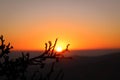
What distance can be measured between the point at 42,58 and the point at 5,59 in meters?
0.77

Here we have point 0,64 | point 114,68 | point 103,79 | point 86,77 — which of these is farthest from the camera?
point 114,68

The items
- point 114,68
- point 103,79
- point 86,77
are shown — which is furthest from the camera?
point 114,68

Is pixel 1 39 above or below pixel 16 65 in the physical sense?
above

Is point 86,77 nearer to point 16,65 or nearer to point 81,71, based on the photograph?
point 81,71

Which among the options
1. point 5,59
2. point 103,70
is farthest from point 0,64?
point 103,70

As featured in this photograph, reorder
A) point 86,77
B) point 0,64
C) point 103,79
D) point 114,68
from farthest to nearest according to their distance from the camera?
point 114,68, point 86,77, point 103,79, point 0,64

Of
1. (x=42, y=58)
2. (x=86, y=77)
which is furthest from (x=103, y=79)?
(x=42, y=58)

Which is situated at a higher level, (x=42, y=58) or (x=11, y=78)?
(x=42, y=58)

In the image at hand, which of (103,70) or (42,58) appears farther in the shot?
(103,70)

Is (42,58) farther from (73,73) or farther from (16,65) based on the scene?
(73,73)

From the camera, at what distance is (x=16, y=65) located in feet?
20.9

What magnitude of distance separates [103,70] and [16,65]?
1968 inches

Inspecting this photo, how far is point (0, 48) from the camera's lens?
631cm

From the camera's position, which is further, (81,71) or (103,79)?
(81,71)
